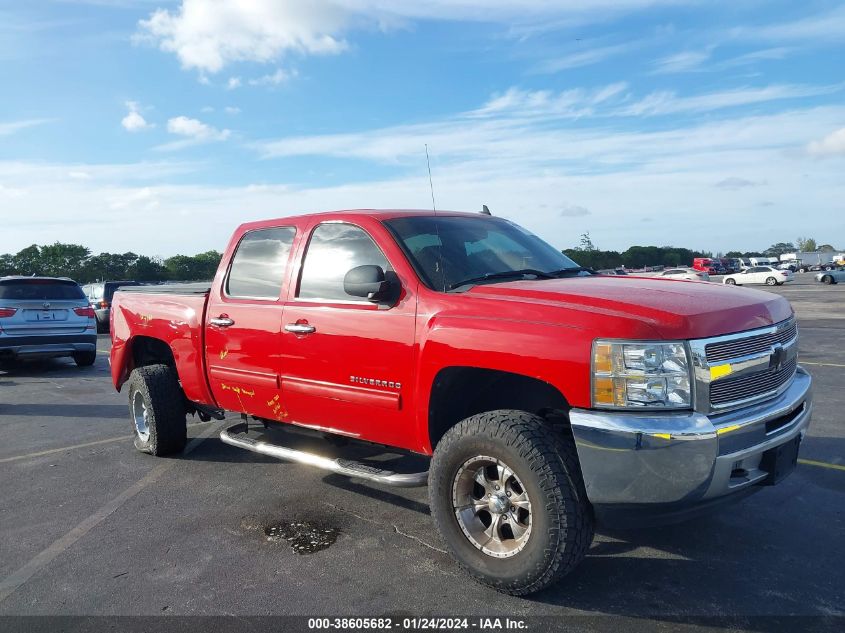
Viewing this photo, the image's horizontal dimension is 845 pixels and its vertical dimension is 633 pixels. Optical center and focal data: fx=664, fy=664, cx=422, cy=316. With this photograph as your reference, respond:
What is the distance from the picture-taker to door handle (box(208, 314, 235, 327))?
15.7 feet

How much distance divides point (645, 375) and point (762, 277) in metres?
50.2

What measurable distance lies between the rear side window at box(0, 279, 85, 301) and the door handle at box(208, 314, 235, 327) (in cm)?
834

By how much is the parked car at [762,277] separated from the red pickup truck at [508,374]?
141ft

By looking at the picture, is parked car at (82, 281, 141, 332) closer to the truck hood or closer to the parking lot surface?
the parking lot surface

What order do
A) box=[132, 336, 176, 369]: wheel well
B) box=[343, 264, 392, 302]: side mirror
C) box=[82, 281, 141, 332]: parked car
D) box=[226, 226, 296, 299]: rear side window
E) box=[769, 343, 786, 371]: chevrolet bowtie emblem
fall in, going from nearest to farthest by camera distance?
box=[769, 343, 786, 371]: chevrolet bowtie emblem < box=[343, 264, 392, 302]: side mirror < box=[226, 226, 296, 299]: rear side window < box=[132, 336, 176, 369]: wheel well < box=[82, 281, 141, 332]: parked car

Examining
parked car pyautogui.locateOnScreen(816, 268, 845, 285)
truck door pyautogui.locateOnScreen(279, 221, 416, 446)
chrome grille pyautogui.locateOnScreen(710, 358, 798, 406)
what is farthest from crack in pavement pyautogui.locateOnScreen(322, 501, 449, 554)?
parked car pyautogui.locateOnScreen(816, 268, 845, 285)

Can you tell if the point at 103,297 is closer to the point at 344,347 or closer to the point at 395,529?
the point at 344,347

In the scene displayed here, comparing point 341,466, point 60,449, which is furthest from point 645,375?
point 60,449

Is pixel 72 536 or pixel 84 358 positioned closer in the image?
pixel 72 536

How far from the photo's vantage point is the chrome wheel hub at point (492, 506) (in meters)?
3.24

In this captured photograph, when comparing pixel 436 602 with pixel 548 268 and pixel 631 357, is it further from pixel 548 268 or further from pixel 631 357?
pixel 548 268

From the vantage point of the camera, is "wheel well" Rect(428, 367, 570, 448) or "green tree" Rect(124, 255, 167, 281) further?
"green tree" Rect(124, 255, 167, 281)

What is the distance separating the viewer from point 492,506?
10.8ft

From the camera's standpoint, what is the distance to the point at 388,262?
157 inches
